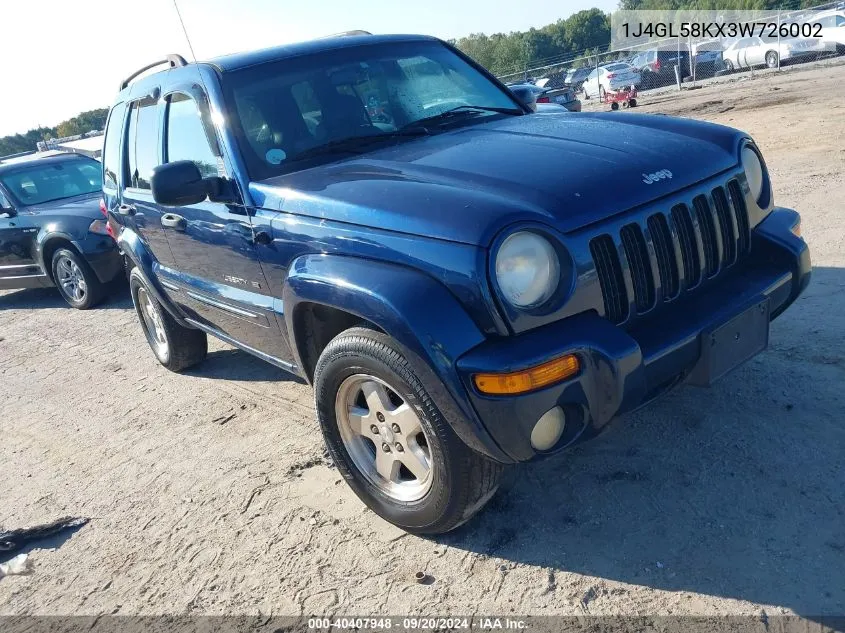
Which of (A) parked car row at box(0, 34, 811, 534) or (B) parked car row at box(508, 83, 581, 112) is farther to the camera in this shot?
(B) parked car row at box(508, 83, 581, 112)

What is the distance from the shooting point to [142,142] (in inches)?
176

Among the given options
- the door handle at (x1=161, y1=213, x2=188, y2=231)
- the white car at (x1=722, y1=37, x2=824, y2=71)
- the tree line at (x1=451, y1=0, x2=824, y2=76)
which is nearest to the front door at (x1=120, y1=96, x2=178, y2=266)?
the door handle at (x1=161, y1=213, x2=188, y2=231)

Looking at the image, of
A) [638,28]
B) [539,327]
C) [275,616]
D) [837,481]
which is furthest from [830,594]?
[638,28]

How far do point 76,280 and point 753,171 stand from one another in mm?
6980

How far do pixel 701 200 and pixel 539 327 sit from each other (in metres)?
1.00

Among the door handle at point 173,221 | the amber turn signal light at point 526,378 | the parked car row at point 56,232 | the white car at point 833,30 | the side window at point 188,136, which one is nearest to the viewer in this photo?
the amber turn signal light at point 526,378

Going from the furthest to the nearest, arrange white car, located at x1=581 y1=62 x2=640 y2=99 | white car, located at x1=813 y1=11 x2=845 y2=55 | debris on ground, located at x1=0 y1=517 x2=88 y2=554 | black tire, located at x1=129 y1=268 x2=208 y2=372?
1. white car, located at x1=581 y1=62 x2=640 y2=99
2. white car, located at x1=813 y1=11 x2=845 y2=55
3. black tire, located at x1=129 y1=268 x2=208 y2=372
4. debris on ground, located at x1=0 y1=517 x2=88 y2=554

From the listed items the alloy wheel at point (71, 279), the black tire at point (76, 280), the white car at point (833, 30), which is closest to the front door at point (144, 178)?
the black tire at point (76, 280)

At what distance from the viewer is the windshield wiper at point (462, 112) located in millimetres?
3707

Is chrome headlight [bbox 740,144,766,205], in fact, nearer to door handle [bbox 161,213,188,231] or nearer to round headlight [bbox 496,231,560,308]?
round headlight [bbox 496,231,560,308]

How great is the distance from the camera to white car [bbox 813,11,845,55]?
19.7m

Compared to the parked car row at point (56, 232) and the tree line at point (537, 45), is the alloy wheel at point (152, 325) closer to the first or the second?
the parked car row at point (56, 232)

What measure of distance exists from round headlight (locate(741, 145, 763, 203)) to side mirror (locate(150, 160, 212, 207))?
8.01 feet

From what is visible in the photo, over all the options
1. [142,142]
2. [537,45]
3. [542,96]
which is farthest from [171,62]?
[537,45]
